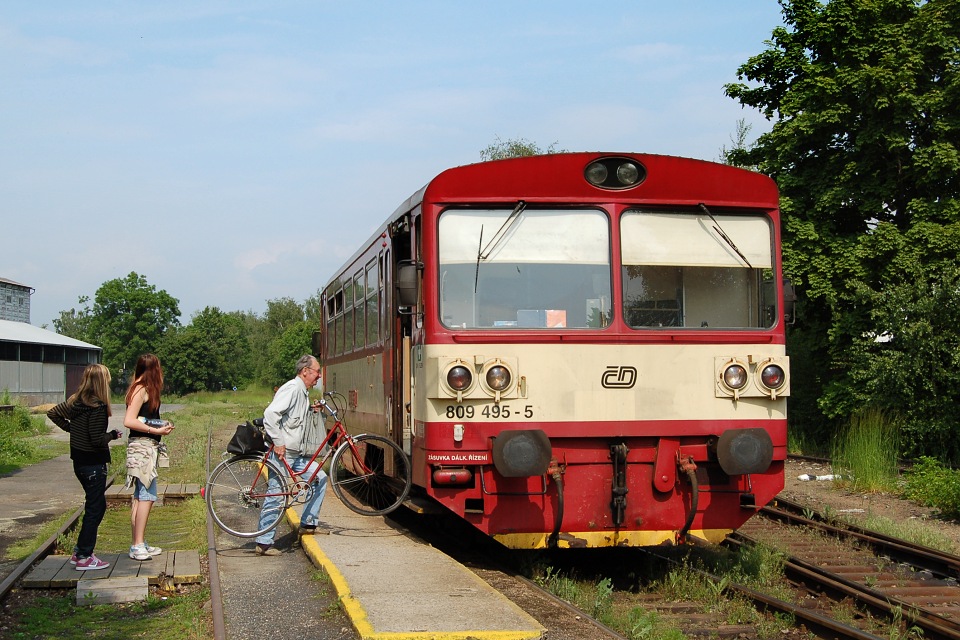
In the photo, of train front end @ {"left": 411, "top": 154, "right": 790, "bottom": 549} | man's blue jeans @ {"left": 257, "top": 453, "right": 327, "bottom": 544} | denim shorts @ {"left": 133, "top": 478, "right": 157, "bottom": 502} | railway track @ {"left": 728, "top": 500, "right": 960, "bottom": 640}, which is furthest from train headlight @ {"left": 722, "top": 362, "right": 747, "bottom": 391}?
denim shorts @ {"left": 133, "top": 478, "right": 157, "bottom": 502}

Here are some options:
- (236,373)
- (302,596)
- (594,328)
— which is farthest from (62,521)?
(236,373)

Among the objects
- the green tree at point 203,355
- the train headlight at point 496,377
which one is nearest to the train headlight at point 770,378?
the train headlight at point 496,377

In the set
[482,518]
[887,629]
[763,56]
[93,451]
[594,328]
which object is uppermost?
[763,56]

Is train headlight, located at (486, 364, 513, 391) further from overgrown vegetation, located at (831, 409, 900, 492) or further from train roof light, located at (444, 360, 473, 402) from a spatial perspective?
overgrown vegetation, located at (831, 409, 900, 492)

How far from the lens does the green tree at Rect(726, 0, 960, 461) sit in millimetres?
17344

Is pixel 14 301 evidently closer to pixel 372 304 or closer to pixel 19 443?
pixel 19 443

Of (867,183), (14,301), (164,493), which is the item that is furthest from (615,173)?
(14,301)

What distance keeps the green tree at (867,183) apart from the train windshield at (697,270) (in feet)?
29.3

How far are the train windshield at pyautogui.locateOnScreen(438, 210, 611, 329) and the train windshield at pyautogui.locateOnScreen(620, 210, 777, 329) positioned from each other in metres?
0.26

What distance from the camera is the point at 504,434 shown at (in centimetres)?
741

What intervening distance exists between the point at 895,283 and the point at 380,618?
48.2 feet

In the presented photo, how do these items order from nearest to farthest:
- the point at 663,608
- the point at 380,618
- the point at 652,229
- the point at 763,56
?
the point at 380,618
the point at 663,608
the point at 652,229
the point at 763,56

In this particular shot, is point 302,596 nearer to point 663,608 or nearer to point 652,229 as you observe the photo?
point 663,608

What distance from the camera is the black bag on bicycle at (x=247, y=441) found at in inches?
375
